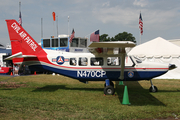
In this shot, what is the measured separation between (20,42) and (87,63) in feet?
15.1

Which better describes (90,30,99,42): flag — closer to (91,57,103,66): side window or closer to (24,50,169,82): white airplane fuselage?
(24,50,169,82): white airplane fuselage

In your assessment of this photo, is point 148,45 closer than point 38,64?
No

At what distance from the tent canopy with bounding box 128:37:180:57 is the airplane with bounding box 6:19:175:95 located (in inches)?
292

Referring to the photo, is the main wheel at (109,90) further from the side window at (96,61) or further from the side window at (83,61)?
the side window at (83,61)

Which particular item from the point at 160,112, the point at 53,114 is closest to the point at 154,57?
the point at 160,112

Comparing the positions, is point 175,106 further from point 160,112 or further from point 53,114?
point 53,114

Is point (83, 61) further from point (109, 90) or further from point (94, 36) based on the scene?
point (94, 36)

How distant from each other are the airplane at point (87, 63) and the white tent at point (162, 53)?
720 centimetres

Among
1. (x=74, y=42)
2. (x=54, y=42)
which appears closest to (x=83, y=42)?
(x=74, y=42)

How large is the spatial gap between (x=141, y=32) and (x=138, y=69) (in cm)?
1429

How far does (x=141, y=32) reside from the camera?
21781 mm

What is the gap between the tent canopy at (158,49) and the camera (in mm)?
15518

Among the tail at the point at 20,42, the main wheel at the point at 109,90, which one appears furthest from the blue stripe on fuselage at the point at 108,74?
the tail at the point at 20,42

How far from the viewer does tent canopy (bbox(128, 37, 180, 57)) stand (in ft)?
A: 50.9
